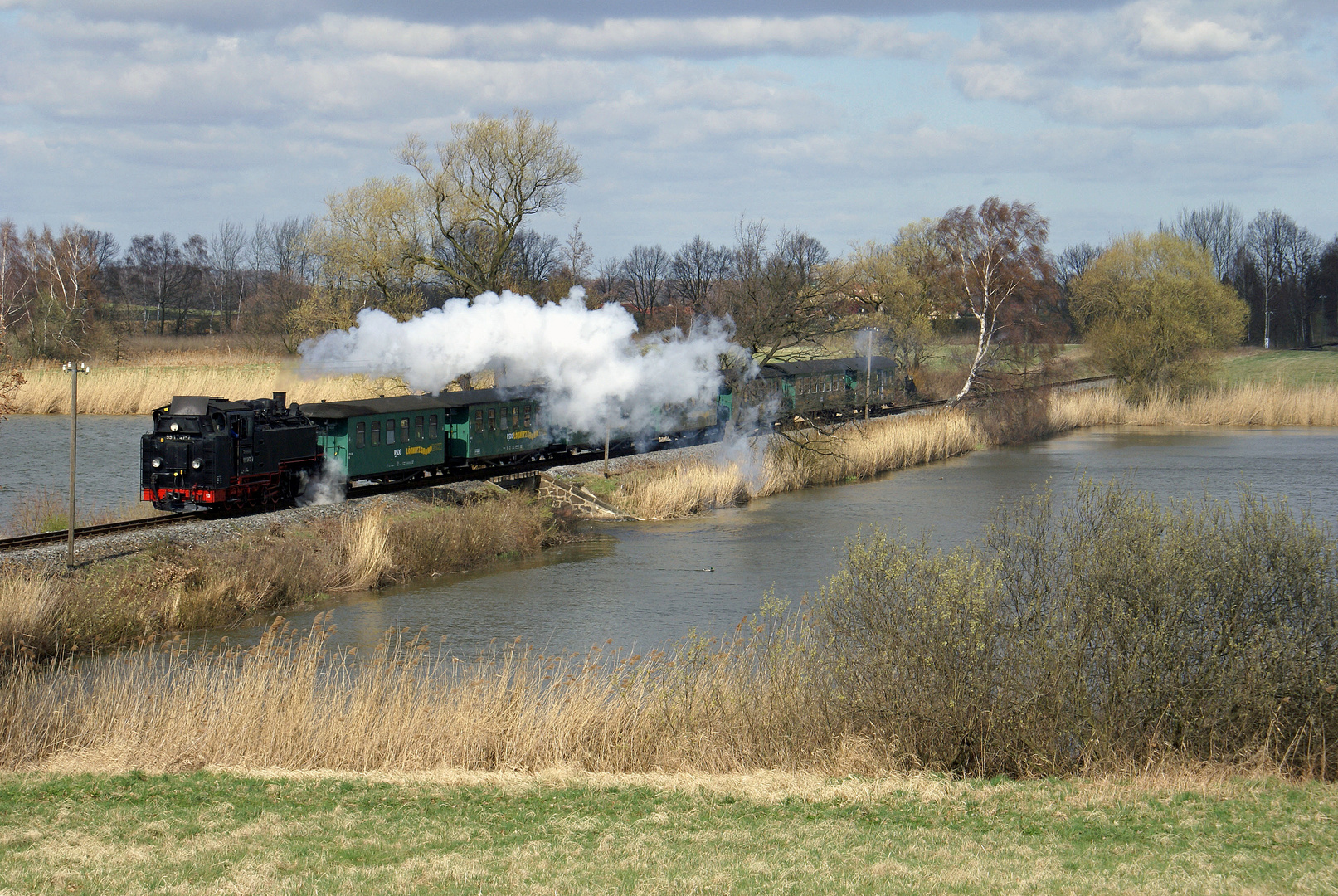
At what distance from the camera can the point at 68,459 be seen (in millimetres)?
43344

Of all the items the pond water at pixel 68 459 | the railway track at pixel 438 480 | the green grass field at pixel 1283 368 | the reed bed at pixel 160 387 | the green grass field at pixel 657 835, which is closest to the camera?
the green grass field at pixel 657 835

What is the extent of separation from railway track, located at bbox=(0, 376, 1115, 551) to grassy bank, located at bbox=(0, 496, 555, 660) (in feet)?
7.60

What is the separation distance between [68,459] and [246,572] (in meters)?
24.7

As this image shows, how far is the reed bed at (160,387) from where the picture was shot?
48.6 m

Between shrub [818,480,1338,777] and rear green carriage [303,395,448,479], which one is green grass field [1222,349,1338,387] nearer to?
rear green carriage [303,395,448,479]

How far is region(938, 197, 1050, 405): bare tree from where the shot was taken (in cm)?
5762

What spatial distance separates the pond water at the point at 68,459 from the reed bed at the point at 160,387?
0.99 metres

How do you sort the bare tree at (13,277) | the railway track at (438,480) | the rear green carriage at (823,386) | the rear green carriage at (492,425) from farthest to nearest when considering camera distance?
the bare tree at (13,277)
the rear green carriage at (823,386)
the rear green carriage at (492,425)
the railway track at (438,480)

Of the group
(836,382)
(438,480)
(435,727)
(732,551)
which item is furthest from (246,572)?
(836,382)

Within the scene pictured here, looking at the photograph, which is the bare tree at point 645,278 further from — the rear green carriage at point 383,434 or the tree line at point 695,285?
the rear green carriage at point 383,434

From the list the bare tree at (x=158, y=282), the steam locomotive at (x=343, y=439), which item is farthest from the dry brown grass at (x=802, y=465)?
the bare tree at (x=158, y=282)

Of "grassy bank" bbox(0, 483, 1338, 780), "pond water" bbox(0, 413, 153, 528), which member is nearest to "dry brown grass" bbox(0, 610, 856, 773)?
"grassy bank" bbox(0, 483, 1338, 780)

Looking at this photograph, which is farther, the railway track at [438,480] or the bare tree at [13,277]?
the bare tree at [13,277]

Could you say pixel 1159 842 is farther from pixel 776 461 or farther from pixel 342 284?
pixel 342 284
